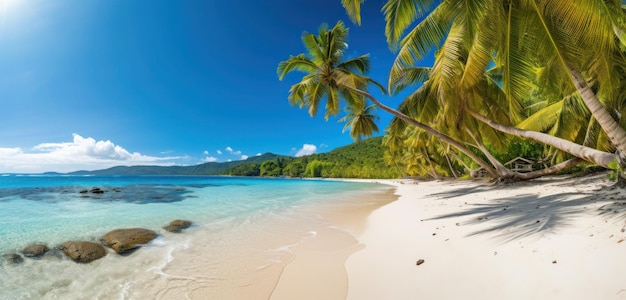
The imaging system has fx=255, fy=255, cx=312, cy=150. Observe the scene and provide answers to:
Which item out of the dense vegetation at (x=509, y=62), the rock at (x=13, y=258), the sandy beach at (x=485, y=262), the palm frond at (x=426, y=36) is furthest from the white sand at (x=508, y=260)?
the rock at (x=13, y=258)

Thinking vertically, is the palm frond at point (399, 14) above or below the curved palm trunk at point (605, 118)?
above

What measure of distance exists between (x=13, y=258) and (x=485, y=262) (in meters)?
8.29

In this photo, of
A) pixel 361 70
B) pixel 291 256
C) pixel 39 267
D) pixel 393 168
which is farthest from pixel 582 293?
pixel 393 168

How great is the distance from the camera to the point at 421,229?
18.1 feet

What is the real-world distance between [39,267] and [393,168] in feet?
203

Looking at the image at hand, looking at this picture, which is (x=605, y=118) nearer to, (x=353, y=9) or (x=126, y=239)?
(x=353, y=9)

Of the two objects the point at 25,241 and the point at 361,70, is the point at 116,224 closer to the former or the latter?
the point at 25,241

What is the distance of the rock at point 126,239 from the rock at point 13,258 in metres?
1.31

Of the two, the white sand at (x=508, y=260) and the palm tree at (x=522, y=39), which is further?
the palm tree at (x=522, y=39)

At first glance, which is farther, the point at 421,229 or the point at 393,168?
the point at 393,168

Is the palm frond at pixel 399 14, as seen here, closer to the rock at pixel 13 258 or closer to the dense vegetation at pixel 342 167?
the rock at pixel 13 258

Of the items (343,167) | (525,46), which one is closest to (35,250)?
(525,46)

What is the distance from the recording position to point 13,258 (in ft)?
16.4

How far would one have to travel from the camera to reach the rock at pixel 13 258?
→ 484 cm
